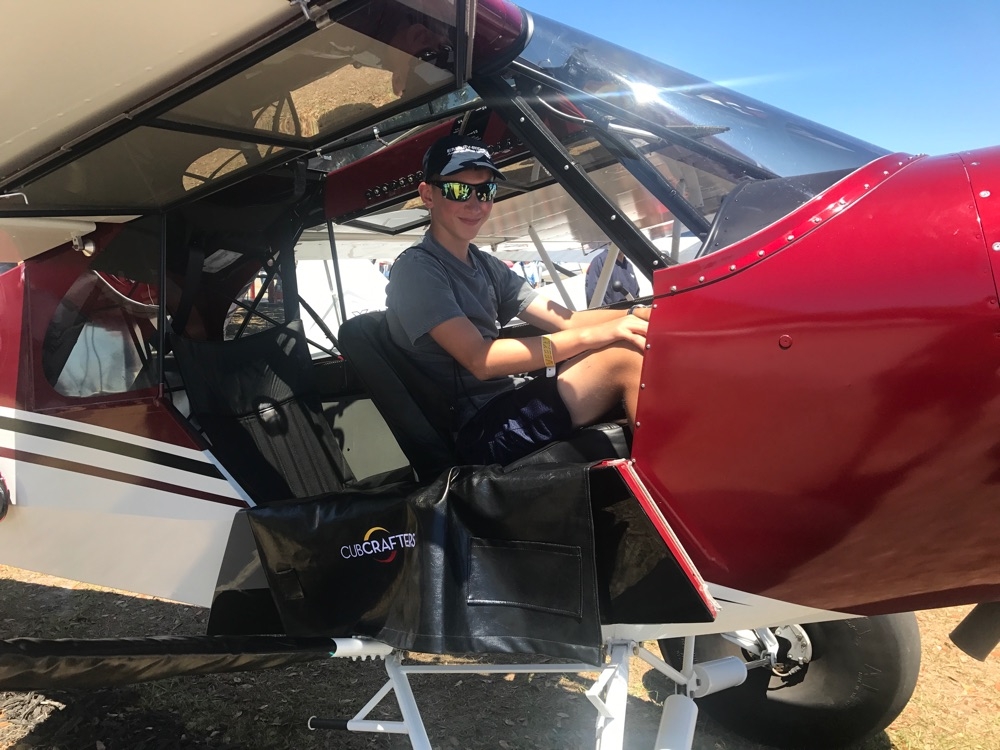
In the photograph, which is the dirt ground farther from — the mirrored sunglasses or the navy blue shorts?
the mirrored sunglasses

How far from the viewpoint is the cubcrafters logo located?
173 centimetres

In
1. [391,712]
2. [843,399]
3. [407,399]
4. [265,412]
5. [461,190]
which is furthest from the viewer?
[391,712]

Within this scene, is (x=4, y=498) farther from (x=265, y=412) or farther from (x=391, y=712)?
(x=391, y=712)

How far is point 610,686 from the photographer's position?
167 centimetres

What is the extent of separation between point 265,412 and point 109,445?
51 cm

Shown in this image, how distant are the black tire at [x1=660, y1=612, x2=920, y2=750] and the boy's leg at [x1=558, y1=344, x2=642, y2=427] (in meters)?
1.25

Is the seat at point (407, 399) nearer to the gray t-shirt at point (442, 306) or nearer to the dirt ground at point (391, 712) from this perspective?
the gray t-shirt at point (442, 306)

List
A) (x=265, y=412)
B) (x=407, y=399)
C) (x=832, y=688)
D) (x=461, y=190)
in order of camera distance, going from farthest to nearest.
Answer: (x=265, y=412) < (x=832, y=688) < (x=407, y=399) < (x=461, y=190)

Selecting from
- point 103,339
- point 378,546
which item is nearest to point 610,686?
point 378,546

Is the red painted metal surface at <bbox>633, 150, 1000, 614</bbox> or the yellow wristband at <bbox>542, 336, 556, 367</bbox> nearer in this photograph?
the red painted metal surface at <bbox>633, 150, 1000, 614</bbox>

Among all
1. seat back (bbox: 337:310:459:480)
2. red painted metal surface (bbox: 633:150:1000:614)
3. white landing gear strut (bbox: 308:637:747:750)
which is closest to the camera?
red painted metal surface (bbox: 633:150:1000:614)

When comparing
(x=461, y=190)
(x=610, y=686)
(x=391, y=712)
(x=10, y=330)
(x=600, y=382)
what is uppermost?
(x=461, y=190)

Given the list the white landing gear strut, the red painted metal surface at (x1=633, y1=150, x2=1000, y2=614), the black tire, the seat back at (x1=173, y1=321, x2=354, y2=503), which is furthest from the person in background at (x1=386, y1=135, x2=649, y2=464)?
the black tire

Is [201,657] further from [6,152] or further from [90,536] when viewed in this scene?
[6,152]
